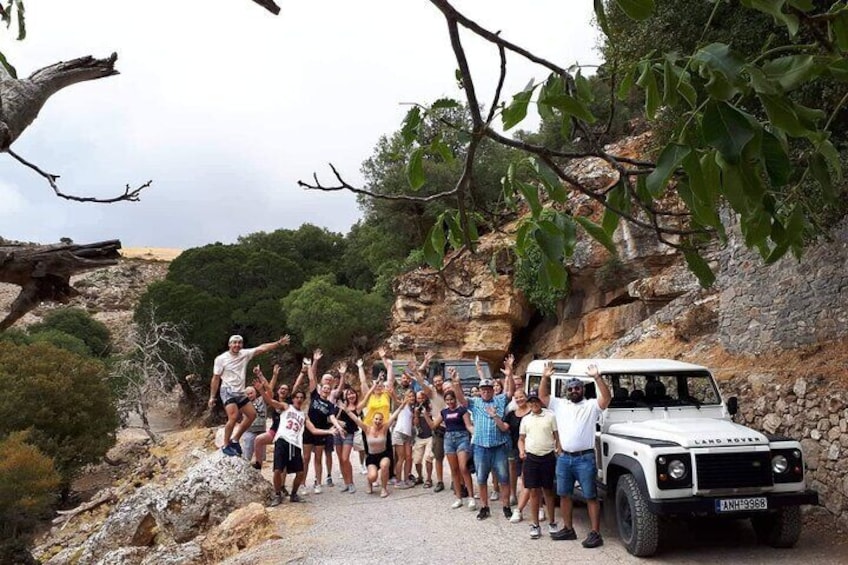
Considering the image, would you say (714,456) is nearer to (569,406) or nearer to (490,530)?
(569,406)

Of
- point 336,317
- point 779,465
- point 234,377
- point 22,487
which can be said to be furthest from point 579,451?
point 336,317

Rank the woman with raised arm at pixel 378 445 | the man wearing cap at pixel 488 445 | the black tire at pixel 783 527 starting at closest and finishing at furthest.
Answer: the black tire at pixel 783 527, the man wearing cap at pixel 488 445, the woman with raised arm at pixel 378 445

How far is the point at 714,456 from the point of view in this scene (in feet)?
21.8

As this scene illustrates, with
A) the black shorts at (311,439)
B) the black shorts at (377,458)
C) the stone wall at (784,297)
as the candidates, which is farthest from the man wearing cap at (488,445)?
the stone wall at (784,297)

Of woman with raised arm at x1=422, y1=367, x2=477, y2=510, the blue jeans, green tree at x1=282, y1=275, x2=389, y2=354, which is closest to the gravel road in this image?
woman with raised arm at x1=422, y1=367, x2=477, y2=510

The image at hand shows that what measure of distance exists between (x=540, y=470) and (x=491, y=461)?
1.30 m

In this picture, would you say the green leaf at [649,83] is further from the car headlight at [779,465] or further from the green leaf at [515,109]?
the car headlight at [779,465]

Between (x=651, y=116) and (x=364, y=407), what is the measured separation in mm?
9395

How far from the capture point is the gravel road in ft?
22.5

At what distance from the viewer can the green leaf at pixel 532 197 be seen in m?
1.72

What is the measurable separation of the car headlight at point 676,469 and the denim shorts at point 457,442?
3369 millimetres

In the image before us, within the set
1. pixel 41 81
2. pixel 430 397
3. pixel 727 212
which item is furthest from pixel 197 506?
pixel 727 212

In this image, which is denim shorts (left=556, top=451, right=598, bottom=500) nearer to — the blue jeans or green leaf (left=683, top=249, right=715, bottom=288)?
the blue jeans

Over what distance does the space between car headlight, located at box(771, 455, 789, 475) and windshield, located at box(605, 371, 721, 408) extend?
56.8 inches
